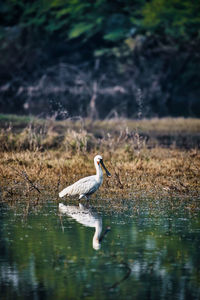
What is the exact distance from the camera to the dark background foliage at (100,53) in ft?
109

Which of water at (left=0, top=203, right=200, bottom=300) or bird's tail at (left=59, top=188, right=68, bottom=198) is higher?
water at (left=0, top=203, right=200, bottom=300)

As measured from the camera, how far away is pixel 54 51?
36.3 meters

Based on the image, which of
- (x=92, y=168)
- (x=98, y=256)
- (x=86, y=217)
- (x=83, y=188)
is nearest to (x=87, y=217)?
(x=86, y=217)

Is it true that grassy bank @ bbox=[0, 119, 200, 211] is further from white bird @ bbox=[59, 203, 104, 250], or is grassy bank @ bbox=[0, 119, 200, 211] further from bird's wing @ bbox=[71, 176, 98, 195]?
white bird @ bbox=[59, 203, 104, 250]

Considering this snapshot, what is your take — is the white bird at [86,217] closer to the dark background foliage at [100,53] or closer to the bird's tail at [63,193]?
the bird's tail at [63,193]

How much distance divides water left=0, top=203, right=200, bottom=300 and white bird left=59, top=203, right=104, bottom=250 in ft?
0.04

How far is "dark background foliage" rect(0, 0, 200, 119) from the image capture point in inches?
1304

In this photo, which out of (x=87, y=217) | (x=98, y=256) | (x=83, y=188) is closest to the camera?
(x=98, y=256)

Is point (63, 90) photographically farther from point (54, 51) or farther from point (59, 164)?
point (59, 164)

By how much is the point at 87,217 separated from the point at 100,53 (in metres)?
24.5

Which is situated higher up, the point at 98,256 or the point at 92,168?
the point at 98,256

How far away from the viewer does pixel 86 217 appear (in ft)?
32.9

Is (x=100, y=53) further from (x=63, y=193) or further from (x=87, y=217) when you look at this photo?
(x=87, y=217)

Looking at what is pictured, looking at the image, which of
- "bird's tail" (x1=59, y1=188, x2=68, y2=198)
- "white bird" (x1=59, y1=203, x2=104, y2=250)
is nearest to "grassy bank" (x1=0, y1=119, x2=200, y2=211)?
"bird's tail" (x1=59, y1=188, x2=68, y2=198)
